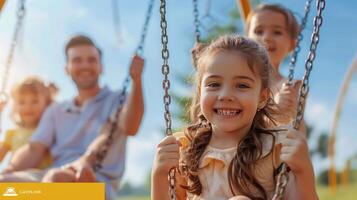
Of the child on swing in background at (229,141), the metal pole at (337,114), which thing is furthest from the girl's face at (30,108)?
the metal pole at (337,114)

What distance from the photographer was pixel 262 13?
304 centimetres

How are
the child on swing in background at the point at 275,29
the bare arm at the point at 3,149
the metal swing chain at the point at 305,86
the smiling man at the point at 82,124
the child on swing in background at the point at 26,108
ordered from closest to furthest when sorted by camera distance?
the metal swing chain at the point at 305,86 < the child on swing in background at the point at 275,29 < the smiling man at the point at 82,124 < the child on swing in background at the point at 26,108 < the bare arm at the point at 3,149

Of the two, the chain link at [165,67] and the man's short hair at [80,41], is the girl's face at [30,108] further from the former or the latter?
the chain link at [165,67]

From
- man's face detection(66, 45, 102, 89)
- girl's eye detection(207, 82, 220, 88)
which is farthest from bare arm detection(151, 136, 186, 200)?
man's face detection(66, 45, 102, 89)

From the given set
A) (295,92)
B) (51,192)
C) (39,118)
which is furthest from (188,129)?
(39,118)

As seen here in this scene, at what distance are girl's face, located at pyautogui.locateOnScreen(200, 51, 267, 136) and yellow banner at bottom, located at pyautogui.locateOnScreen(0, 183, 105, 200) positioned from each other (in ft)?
3.23

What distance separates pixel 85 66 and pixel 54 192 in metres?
1.28

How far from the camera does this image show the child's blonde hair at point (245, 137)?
5.91ft

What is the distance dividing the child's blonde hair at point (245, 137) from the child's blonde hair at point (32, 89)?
89.0 inches

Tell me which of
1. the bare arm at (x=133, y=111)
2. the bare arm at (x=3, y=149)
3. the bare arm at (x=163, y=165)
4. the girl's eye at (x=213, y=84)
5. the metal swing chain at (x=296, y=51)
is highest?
the metal swing chain at (x=296, y=51)

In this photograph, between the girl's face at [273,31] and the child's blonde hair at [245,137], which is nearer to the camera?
the child's blonde hair at [245,137]

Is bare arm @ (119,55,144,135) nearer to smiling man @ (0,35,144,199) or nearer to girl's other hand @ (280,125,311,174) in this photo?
smiling man @ (0,35,144,199)

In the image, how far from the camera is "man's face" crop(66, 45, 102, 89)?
3.72 metres

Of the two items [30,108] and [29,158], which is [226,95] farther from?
[30,108]
